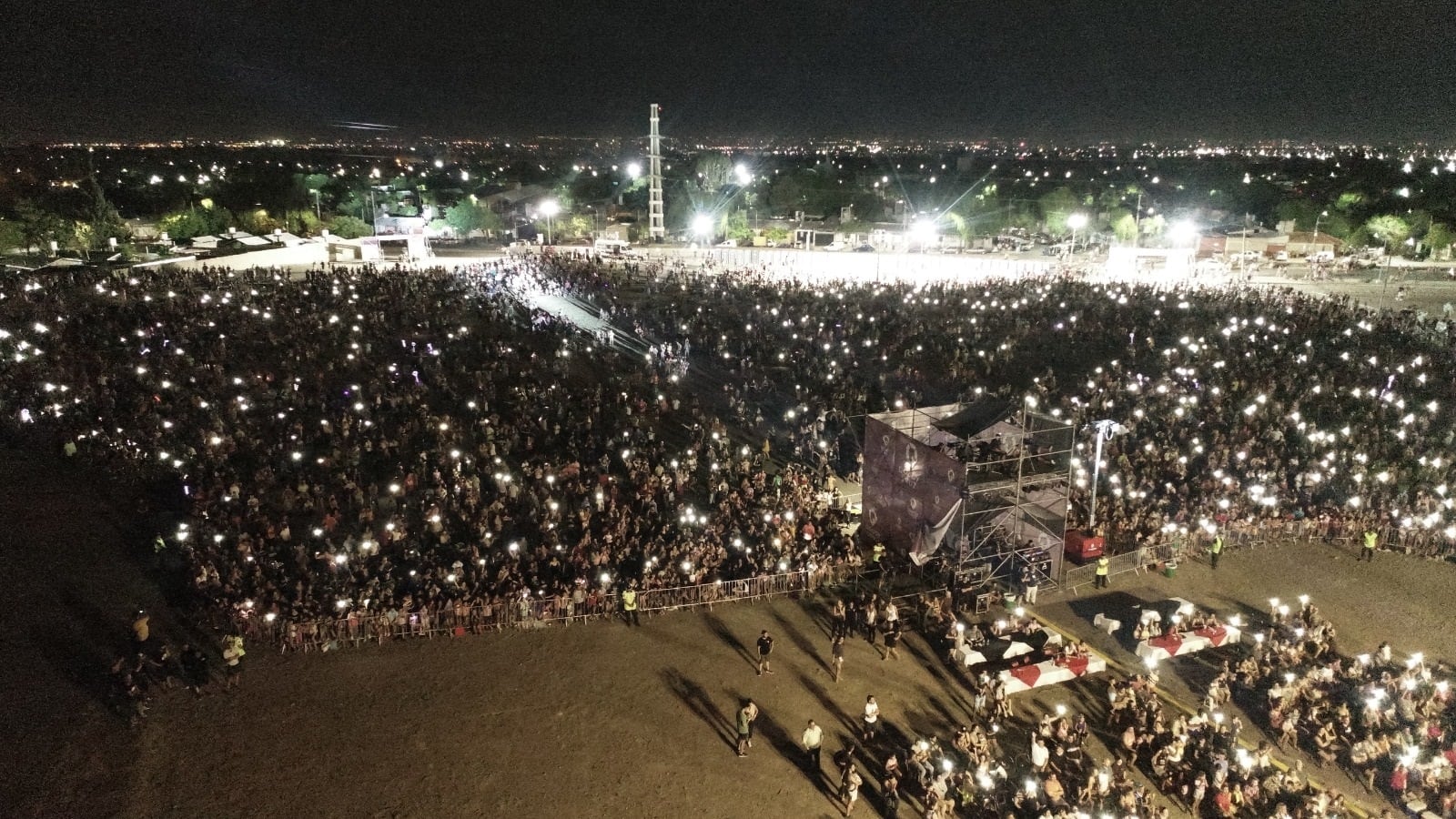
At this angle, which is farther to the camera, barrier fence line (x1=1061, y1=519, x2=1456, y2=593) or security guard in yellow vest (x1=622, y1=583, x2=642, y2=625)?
barrier fence line (x1=1061, y1=519, x2=1456, y2=593)

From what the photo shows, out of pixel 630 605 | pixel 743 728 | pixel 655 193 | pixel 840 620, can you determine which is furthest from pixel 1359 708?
pixel 655 193

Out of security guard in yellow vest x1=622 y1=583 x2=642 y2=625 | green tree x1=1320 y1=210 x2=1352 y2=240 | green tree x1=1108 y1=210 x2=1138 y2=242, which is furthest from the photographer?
green tree x1=1108 y1=210 x2=1138 y2=242

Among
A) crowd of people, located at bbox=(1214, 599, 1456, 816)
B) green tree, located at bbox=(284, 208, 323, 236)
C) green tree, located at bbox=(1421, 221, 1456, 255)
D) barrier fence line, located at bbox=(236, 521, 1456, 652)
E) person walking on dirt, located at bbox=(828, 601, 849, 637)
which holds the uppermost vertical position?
green tree, located at bbox=(284, 208, 323, 236)

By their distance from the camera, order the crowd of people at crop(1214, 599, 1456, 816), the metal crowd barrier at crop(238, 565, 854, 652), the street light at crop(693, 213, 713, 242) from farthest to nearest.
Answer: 1. the street light at crop(693, 213, 713, 242)
2. the metal crowd barrier at crop(238, 565, 854, 652)
3. the crowd of people at crop(1214, 599, 1456, 816)

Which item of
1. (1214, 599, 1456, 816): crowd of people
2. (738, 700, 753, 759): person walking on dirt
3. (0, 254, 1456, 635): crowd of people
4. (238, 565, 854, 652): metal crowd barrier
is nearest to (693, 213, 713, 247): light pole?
(0, 254, 1456, 635): crowd of people

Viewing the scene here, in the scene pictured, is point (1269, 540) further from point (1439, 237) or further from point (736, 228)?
point (736, 228)

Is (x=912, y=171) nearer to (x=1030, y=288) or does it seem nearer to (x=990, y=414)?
(x=1030, y=288)

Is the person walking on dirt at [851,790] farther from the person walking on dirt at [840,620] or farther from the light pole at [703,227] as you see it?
the light pole at [703,227]

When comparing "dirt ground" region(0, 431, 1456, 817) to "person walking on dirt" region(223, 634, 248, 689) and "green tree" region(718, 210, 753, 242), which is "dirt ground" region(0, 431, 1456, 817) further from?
"green tree" region(718, 210, 753, 242)
